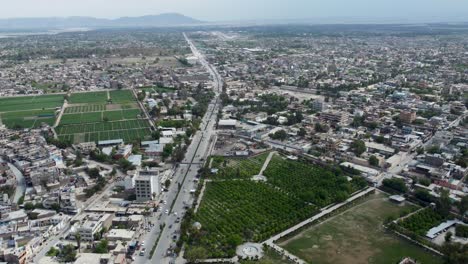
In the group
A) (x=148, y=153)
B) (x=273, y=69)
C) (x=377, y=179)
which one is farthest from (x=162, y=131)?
(x=273, y=69)

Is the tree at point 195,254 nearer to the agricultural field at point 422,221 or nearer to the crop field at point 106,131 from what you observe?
the agricultural field at point 422,221

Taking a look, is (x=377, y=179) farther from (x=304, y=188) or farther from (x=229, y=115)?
(x=229, y=115)

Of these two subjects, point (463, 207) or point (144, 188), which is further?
point (144, 188)

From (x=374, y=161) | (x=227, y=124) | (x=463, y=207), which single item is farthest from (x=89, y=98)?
(x=463, y=207)

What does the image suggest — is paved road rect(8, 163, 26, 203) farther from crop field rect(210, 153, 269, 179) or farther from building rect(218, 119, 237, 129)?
building rect(218, 119, 237, 129)

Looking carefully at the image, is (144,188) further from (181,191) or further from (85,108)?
(85,108)

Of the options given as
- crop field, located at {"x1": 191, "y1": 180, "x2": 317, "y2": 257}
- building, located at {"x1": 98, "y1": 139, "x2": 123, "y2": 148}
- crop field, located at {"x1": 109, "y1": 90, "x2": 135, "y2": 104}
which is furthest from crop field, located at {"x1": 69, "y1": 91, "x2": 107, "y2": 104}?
crop field, located at {"x1": 191, "y1": 180, "x2": 317, "y2": 257}
